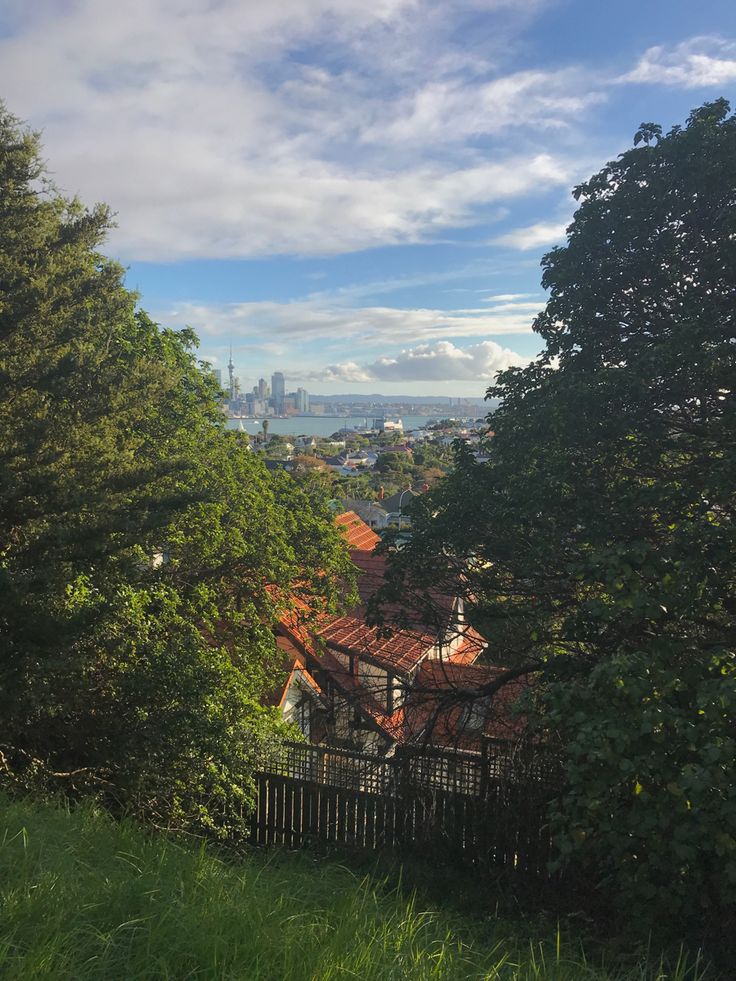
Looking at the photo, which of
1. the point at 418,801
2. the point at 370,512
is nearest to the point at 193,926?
the point at 418,801

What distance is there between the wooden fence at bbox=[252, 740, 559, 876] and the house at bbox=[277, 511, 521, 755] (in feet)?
0.89

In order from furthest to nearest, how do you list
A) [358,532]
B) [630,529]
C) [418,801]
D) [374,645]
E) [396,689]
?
[358,532] < [374,645] < [396,689] < [418,801] < [630,529]

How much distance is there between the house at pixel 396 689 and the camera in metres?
7.03

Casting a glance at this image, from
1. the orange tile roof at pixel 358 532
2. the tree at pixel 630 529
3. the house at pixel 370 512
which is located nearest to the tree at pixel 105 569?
the tree at pixel 630 529

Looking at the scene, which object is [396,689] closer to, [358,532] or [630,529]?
[630,529]

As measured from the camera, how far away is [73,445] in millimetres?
7875

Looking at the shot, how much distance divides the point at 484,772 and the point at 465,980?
4.37 meters

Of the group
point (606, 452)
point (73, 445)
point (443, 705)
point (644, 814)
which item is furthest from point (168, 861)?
point (73, 445)

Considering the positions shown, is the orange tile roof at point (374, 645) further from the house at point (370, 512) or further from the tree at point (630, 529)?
the house at point (370, 512)

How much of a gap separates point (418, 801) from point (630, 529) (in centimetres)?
361

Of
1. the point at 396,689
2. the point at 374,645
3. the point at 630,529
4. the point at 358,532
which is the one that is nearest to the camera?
the point at 630,529

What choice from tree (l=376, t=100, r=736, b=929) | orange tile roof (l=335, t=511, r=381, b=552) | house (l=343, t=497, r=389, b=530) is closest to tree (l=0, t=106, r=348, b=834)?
tree (l=376, t=100, r=736, b=929)

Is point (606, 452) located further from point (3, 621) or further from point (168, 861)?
point (3, 621)

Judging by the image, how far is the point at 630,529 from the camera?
18.6 ft
